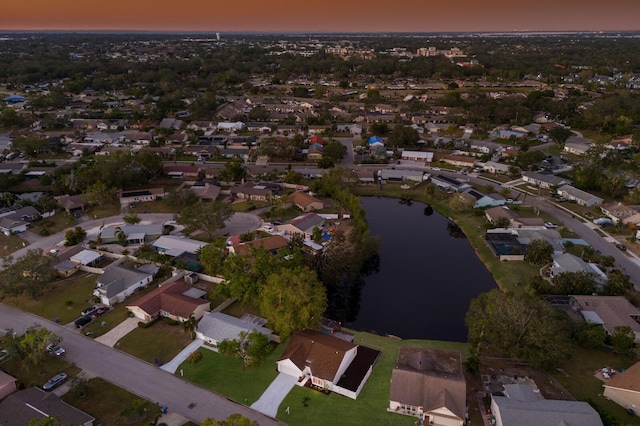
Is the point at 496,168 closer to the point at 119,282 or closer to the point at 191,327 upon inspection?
the point at 191,327

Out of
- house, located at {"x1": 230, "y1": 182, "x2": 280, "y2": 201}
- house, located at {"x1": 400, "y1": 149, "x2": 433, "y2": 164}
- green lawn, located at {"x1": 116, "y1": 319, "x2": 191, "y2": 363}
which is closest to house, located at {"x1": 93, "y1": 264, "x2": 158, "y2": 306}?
green lawn, located at {"x1": 116, "y1": 319, "x2": 191, "y2": 363}

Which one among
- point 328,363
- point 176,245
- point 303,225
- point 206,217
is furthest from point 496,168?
point 328,363

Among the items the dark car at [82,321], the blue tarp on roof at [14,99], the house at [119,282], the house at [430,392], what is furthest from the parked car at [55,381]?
the blue tarp on roof at [14,99]

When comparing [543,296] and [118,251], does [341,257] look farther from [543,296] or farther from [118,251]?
[118,251]

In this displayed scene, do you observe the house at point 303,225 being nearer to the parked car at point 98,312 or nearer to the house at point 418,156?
the parked car at point 98,312

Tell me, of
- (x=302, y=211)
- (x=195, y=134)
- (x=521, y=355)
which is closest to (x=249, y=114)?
(x=195, y=134)

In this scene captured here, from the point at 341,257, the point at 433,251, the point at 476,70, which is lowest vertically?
the point at 433,251

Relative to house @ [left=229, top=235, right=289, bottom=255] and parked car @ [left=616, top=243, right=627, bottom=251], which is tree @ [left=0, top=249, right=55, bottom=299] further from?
parked car @ [left=616, top=243, right=627, bottom=251]
